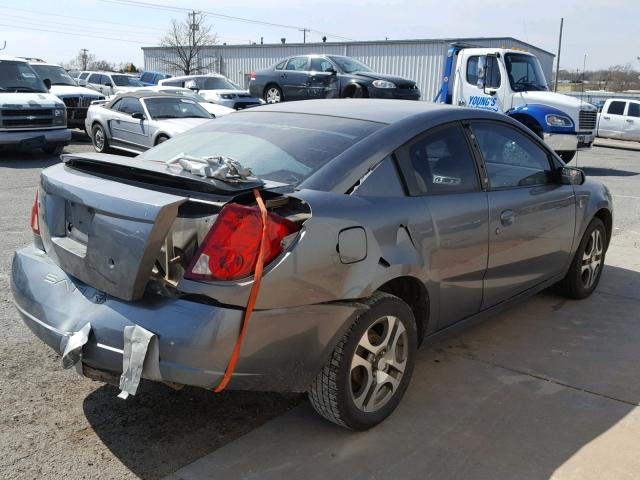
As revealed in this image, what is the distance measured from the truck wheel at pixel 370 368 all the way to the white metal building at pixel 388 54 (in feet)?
105

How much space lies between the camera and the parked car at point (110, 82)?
25578 millimetres

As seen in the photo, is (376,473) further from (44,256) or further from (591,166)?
(591,166)

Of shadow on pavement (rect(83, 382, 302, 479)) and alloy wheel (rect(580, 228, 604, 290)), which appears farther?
alloy wheel (rect(580, 228, 604, 290))

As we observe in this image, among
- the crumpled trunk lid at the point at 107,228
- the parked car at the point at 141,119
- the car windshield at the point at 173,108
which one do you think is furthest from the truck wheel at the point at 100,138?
the crumpled trunk lid at the point at 107,228

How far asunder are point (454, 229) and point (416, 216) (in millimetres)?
343

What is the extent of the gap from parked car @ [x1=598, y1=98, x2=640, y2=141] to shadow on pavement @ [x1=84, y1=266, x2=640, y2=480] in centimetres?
2102

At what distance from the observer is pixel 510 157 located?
4.52 metres

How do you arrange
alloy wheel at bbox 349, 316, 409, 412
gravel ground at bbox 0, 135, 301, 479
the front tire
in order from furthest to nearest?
the front tire < alloy wheel at bbox 349, 316, 409, 412 < gravel ground at bbox 0, 135, 301, 479

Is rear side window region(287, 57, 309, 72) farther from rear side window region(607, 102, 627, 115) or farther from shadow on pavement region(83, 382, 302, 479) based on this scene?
shadow on pavement region(83, 382, 302, 479)

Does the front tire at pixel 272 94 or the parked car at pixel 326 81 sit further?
the front tire at pixel 272 94

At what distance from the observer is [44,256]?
11.2ft

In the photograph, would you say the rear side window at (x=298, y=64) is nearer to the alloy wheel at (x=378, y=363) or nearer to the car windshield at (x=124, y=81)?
the car windshield at (x=124, y=81)

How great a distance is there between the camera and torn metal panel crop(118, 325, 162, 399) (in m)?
2.69

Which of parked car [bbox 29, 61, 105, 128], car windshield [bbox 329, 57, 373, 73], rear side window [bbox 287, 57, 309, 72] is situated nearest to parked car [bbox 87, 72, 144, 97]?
parked car [bbox 29, 61, 105, 128]
